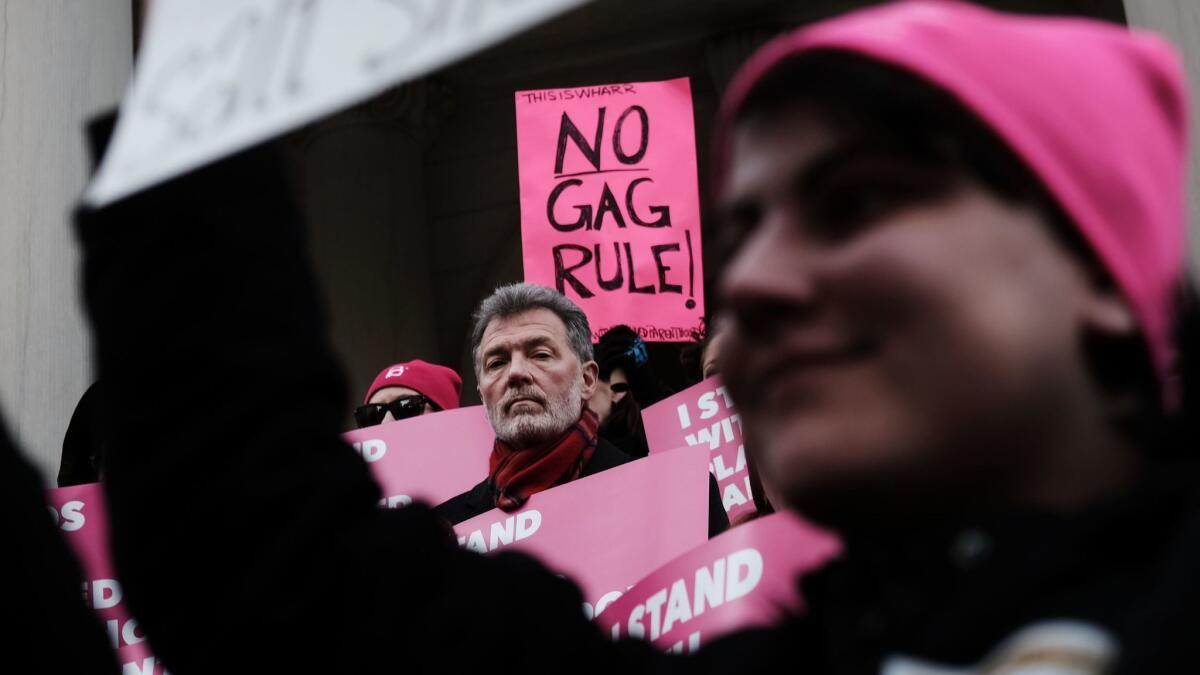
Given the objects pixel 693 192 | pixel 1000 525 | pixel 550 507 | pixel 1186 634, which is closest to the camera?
pixel 1186 634

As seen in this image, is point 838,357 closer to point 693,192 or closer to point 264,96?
point 264,96

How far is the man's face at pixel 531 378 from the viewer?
3819mm

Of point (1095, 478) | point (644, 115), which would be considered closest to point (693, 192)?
point (644, 115)

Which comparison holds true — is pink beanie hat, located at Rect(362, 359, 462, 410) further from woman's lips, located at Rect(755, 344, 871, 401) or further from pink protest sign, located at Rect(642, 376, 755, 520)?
woman's lips, located at Rect(755, 344, 871, 401)

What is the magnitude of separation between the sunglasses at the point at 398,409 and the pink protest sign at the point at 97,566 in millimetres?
1304

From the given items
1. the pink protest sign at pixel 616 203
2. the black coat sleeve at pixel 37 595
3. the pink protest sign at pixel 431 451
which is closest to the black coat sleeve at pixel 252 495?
the black coat sleeve at pixel 37 595

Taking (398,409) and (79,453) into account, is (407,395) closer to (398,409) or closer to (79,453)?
(398,409)

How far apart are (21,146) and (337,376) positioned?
4.71 meters

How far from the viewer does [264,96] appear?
1.05 metres

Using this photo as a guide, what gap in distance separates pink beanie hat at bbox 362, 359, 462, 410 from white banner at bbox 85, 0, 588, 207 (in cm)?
362

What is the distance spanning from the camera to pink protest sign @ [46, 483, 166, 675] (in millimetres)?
3221

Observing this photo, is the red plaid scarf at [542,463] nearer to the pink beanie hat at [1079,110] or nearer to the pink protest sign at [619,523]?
the pink protest sign at [619,523]

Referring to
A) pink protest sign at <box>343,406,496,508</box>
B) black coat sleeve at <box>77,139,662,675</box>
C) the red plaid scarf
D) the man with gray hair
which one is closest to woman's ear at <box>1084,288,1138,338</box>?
black coat sleeve at <box>77,139,662,675</box>

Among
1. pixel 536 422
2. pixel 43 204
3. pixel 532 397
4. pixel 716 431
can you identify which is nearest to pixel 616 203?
pixel 716 431
